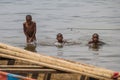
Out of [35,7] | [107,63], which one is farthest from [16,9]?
[107,63]

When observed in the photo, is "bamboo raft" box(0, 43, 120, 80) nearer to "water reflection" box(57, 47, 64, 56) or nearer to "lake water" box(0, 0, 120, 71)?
"lake water" box(0, 0, 120, 71)

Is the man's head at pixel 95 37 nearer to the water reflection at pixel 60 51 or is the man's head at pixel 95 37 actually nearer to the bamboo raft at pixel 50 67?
the water reflection at pixel 60 51

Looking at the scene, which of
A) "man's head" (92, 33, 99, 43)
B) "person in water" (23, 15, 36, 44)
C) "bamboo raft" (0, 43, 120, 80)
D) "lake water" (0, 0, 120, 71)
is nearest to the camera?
"bamboo raft" (0, 43, 120, 80)

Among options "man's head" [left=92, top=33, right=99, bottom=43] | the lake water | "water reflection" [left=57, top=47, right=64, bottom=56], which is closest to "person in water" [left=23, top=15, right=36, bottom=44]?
the lake water

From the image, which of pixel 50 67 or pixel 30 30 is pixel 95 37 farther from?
pixel 50 67

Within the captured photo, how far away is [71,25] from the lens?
21.7 m

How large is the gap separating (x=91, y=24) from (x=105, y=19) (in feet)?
6.77

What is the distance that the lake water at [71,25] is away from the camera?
14902 millimetres

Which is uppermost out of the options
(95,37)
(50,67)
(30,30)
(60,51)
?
(30,30)

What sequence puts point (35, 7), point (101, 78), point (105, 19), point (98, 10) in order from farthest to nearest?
point (35, 7) → point (98, 10) → point (105, 19) → point (101, 78)

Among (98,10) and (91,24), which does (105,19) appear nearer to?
(91,24)

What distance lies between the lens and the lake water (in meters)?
14.9

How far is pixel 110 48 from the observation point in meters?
15.8

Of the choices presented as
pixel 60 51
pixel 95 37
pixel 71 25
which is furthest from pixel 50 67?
pixel 71 25
